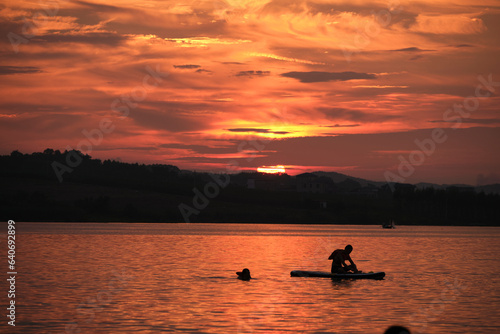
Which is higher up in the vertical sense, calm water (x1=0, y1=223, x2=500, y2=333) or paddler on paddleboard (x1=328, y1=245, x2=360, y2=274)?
paddler on paddleboard (x1=328, y1=245, x2=360, y2=274)

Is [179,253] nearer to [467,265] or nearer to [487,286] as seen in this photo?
[467,265]

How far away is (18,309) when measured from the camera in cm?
3394

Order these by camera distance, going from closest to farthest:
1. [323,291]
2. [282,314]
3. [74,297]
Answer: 1. [282,314]
2. [74,297]
3. [323,291]

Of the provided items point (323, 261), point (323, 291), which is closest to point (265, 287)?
point (323, 291)

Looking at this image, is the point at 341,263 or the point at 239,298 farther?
the point at 341,263

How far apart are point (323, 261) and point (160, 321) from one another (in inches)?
1714

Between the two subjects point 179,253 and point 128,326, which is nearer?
point 128,326

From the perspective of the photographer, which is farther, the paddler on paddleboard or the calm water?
the paddler on paddleboard

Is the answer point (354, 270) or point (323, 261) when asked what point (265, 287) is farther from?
point (323, 261)

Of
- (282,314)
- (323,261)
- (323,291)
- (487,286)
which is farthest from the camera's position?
(323,261)

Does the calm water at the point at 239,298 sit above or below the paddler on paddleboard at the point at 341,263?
below

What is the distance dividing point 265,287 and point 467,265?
29795 millimetres

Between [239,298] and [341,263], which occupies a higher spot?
[341,263]

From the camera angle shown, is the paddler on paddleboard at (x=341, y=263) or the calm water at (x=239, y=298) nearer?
the calm water at (x=239, y=298)
